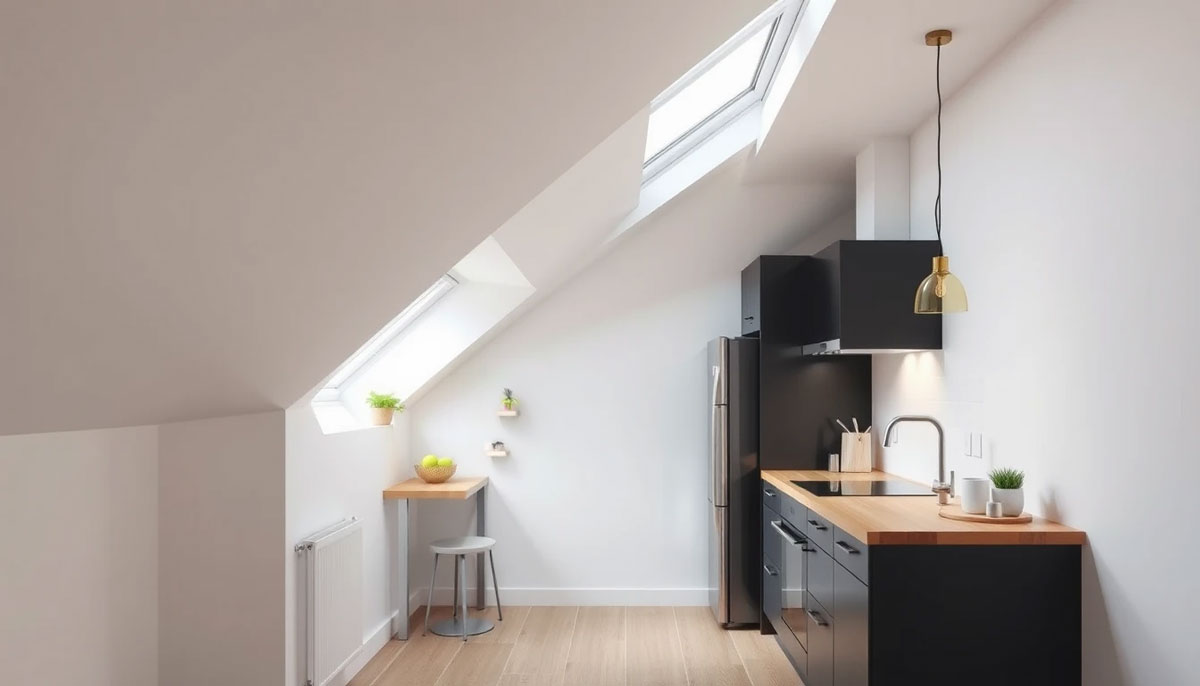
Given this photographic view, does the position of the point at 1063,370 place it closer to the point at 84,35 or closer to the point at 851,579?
the point at 851,579

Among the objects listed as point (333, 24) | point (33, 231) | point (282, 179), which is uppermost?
point (333, 24)

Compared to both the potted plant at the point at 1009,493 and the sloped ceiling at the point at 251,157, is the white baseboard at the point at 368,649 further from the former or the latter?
the potted plant at the point at 1009,493

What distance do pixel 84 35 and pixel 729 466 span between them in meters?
4.59

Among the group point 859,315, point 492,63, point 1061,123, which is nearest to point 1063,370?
point 1061,123

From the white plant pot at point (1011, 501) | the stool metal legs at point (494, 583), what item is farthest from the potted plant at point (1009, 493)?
the stool metal legs at point (494, 583)

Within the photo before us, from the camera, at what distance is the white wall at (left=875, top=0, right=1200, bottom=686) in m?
2.51

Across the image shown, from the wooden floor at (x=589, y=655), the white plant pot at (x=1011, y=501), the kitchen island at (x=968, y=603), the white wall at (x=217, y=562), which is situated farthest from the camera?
the wooden floor at (x=589, y=655)

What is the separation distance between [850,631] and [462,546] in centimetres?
259

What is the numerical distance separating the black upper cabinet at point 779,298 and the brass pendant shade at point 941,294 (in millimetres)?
2083

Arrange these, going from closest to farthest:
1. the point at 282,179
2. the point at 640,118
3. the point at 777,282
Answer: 1. the point at 282,179
2. the point at 640,118
3. the point at 777,282

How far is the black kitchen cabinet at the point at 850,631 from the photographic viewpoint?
314 centimetres

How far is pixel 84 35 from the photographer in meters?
1.22

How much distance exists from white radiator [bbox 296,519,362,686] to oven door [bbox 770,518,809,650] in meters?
2.06

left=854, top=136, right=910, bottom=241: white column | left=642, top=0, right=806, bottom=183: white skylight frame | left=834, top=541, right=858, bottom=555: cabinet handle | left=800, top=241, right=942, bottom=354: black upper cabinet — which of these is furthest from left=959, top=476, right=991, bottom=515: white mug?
left=642, top=0, right=806, bottom=183: white skylight frame
